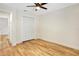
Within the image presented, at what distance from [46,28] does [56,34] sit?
0.45 metres

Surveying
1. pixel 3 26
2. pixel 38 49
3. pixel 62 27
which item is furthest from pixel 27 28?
pixel 62 27

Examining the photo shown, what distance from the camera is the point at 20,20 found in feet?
4.97

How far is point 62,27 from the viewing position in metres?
2.03

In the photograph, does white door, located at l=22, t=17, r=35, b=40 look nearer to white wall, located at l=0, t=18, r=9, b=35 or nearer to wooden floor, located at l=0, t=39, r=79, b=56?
wooden floor, located at l=0, t=39, r=79, b=56

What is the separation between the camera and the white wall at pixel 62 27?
181cm

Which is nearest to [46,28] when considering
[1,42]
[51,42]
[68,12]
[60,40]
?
[51,42]

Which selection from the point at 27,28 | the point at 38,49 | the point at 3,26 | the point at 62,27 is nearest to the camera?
the point at 3,26

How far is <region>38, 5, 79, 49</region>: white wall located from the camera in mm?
1808

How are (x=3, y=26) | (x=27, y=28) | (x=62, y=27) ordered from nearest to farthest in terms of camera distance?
(x=3, y=26)
(x=27, y=28)
(x=62, y=27)

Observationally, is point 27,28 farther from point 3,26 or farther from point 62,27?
point 62,27

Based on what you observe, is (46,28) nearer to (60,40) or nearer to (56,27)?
(56,27)

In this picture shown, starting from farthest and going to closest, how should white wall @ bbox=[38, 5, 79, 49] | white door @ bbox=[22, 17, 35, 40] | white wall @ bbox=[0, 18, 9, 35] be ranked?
white wall @ bbox=[38, 5, 79, 49] → white door @ bbox=[22, 17, 35, 40] → white wall @ bbox=[0, 18, 9, 35]

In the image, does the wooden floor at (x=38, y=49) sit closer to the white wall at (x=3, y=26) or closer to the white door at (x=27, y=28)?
the white door at (x=27, y=28)

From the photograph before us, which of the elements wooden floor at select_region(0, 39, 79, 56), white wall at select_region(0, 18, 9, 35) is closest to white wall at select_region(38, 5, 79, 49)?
wooden floor at select_region(0, 39, 79, 56)
